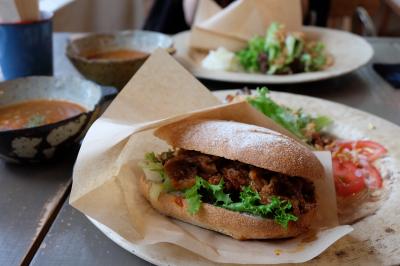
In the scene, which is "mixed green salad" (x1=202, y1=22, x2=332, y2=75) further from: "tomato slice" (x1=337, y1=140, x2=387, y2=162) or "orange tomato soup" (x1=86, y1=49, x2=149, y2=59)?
"tomato slice" (x1=337, y1=140, x2=387, y2=162)

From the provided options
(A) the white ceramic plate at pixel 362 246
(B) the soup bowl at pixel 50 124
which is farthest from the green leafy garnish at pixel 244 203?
(B) the soup bowl at pixel 50 124

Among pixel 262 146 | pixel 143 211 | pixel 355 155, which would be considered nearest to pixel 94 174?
A: pixel 143 211

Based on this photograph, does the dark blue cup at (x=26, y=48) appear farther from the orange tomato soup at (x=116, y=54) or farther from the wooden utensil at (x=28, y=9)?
the orange tomato soup at (x=116, y=54)

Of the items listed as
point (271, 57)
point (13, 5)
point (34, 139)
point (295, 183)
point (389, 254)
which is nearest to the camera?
point (389, 254)

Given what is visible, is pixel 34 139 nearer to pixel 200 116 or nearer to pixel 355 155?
pixel 200 116

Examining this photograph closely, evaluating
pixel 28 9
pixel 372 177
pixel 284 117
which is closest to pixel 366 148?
pixel 372 177

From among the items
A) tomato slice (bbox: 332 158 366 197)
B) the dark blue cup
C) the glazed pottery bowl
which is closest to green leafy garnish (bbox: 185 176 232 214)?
tomato slice (bbox: 332 158 366 197)

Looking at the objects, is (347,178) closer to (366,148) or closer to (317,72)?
(366,148)
